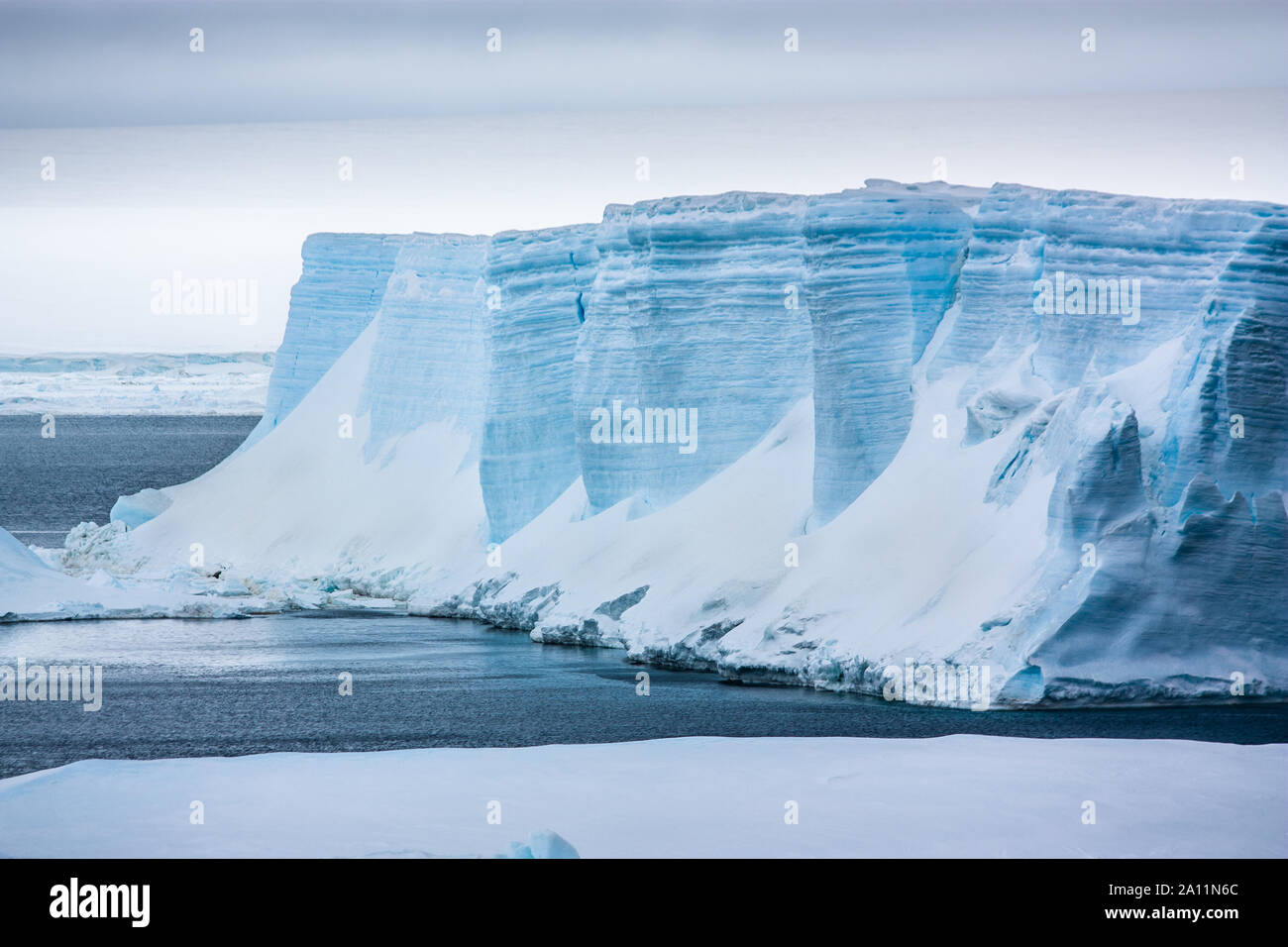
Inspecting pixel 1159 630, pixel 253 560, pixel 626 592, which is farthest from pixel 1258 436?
pixel 253 560

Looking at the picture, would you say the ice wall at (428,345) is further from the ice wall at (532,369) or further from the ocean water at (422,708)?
the ocean water at (422,708)

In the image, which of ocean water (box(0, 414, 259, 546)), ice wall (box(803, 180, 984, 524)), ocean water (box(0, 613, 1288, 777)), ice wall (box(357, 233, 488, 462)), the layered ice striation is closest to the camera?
ocean water (box(0, 613, 1288, 777))

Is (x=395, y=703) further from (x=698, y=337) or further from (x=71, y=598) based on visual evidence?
(x=71, y=598)

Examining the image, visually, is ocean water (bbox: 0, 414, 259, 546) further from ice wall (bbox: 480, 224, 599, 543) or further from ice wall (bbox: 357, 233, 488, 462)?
ice wall (bbox: 480, 224, 599, 543)

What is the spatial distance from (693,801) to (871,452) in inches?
600

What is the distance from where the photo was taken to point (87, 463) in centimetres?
10206

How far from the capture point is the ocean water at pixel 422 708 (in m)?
21.1

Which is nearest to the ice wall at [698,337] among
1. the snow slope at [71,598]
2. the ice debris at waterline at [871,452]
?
the ice debris at waterline at [871,452]

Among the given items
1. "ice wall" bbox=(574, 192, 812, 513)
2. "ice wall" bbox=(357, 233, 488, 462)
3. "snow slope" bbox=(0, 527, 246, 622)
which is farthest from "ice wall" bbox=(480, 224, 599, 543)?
"snow slope" bbox=(0, 527, 246, 622)

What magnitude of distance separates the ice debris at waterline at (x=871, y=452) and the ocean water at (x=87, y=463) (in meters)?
21.8

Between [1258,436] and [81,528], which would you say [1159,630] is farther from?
[81,528]

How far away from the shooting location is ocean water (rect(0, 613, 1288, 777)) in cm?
2114

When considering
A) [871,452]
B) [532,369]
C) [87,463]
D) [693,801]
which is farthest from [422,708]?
[87,463]

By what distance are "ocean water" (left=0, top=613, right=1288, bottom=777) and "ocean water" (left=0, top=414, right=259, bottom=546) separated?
26.1 m
